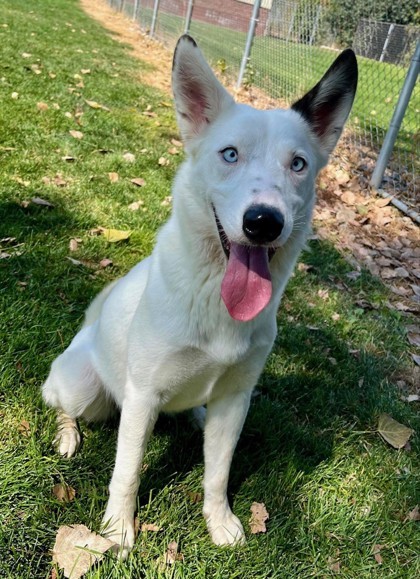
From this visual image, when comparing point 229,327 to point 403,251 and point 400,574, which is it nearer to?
point 400,574

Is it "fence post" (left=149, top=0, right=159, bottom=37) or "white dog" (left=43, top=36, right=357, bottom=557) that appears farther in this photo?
"fence post" (left=149, top=0, right=159, bottom=37)

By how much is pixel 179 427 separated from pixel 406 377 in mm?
1874

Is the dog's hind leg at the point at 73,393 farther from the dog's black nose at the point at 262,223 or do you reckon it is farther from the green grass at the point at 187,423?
the dog's black nose at the point at 262,223

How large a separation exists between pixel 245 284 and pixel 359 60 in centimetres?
632

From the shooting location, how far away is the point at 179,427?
2629 mm

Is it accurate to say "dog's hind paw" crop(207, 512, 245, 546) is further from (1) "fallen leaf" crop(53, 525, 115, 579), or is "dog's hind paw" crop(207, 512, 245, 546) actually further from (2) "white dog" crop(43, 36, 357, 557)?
(1) "fallen leaf" crop(53, 525, 115, 579)

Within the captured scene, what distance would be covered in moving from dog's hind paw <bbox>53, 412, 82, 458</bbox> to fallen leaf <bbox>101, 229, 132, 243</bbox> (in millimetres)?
1850

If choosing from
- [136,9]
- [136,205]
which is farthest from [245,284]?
[136,9]

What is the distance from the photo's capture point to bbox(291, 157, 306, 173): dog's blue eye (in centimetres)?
197

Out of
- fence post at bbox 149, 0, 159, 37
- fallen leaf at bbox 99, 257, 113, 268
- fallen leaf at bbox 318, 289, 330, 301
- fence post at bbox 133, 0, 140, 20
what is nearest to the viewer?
fallen leaf at bbox 99, 257, 113, 268

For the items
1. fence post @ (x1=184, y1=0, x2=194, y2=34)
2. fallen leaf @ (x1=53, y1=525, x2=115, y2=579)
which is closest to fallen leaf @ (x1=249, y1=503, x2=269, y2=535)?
fallen leaf @ (x1=53, y1=525, x2=115, y2=579)

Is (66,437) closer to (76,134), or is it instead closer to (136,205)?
(136,205)

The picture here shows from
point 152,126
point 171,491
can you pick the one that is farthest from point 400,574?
point 152,126

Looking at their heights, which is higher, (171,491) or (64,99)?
(64,99)
